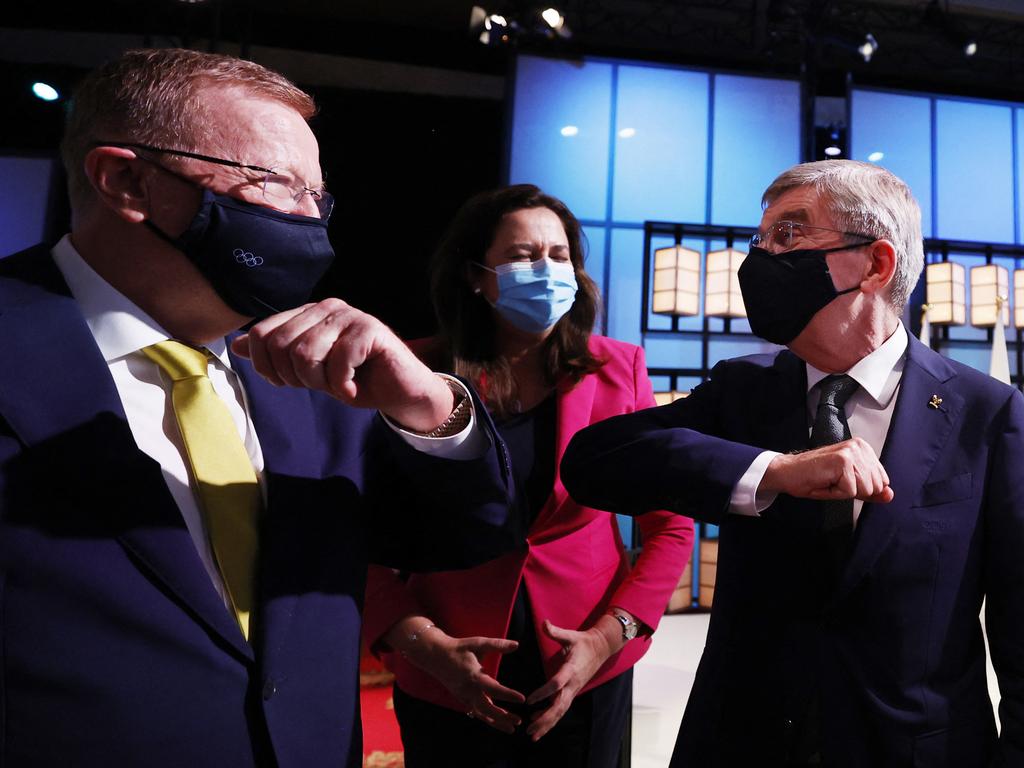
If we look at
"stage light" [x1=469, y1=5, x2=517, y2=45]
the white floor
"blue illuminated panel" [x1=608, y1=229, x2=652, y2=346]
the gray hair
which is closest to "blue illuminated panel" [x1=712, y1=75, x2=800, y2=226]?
"blue illuminated panel" [x1=608, y1=229, x2=652, y2=346]

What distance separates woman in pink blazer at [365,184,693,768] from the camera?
144 cm

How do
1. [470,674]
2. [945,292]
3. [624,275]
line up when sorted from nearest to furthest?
[470,674], [624,275], [945,292]

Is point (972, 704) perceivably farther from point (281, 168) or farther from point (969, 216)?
point (969, 216)

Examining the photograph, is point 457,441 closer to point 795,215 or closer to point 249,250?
point 249,250

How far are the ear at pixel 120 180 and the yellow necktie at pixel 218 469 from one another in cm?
17

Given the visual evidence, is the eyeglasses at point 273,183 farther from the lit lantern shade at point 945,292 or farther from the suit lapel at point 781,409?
the lit lantern shade at point 945,292

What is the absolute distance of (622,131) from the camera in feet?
18.4

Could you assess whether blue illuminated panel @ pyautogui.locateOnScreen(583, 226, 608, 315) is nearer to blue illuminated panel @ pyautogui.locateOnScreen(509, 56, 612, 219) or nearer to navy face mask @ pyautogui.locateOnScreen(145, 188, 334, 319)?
blue illuminated panel @ pyautogui.locateOnScreen(509, 56, 612, 219)

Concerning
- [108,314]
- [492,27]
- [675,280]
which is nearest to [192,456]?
[108,314]

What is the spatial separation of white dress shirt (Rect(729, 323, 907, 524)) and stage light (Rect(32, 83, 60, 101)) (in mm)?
6056

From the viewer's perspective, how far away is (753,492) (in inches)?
45.8

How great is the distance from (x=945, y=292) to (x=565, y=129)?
9.69 feet

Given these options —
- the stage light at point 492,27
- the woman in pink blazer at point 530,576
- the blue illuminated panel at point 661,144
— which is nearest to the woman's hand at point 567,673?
the woman in pink blazer at point 530,576

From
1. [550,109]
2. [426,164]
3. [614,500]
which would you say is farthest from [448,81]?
[614,500]
